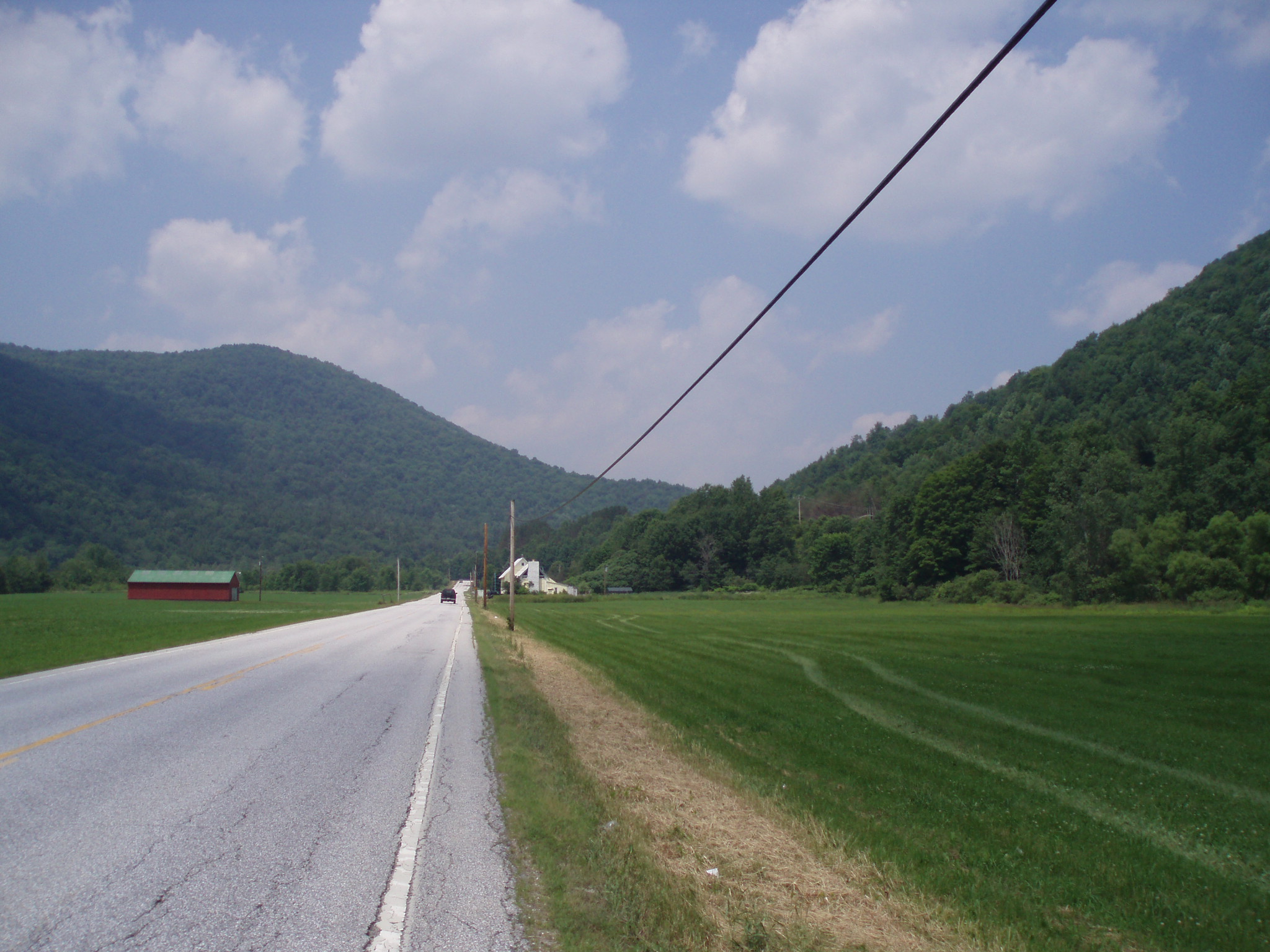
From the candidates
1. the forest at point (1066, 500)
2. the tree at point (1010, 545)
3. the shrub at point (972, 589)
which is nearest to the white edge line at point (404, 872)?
the forest at point (1066, 500)

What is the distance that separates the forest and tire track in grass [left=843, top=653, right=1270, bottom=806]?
120 feet

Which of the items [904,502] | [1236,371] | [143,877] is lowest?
[143,877]

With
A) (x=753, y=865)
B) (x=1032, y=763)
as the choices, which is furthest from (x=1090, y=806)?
(x=753, y=865)

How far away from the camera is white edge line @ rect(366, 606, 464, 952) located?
14.4ft

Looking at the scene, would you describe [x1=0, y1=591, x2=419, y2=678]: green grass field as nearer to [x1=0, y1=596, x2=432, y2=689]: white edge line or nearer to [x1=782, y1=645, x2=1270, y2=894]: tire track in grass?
[x1=0, y1=596, x2=432, y2=689]: white edge line

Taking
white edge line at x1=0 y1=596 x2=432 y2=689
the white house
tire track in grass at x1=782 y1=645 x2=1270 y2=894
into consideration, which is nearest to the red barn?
A: the white house

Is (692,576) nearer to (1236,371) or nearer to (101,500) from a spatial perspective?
(1236,371)

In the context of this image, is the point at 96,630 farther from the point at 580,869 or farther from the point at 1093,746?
the point at 1093,746

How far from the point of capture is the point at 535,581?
145000 millimetres

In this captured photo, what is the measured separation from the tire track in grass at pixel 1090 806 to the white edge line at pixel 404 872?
6505 millimetres

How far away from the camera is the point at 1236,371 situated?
7462cm

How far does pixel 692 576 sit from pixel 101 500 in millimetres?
126528

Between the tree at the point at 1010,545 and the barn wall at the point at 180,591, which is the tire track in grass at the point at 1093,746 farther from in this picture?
the barn wall at the point at 180,591

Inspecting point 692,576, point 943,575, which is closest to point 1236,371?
point 943,575
